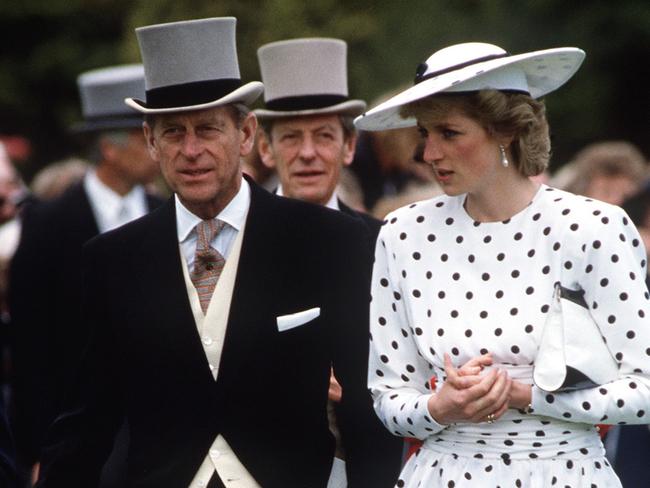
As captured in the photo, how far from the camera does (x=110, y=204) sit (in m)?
8.64

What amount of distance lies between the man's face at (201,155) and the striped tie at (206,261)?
0.13 ft

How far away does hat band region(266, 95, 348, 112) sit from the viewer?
6.92 metres

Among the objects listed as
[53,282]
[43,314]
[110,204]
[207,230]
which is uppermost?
[207,230]

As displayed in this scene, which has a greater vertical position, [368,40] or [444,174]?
[444,174]

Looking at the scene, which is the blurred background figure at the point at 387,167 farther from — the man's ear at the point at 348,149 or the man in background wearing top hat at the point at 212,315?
the man in background wearing top hat at the point at 212,315

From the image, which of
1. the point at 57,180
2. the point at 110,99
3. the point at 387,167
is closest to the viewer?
the point at 110,99

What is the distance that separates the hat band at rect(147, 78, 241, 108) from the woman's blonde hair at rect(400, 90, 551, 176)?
2.28ft

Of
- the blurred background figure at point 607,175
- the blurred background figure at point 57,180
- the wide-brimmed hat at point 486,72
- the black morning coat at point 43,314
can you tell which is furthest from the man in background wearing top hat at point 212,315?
the blurred background figure at point 57,180

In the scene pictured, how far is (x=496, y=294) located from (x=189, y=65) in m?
1.31

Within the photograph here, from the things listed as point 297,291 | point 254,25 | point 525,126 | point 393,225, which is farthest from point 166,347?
point 254,25

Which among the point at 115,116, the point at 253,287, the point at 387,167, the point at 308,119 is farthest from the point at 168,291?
the point at 387,167

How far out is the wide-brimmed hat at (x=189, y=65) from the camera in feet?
17.4

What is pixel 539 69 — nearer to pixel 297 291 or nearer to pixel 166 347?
pixel 297 291

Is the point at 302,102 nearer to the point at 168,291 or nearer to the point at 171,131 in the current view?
the point at 171,131
